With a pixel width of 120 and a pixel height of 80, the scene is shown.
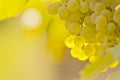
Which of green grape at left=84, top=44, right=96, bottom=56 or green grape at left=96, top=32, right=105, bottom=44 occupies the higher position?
green grape at left=84, top=44, right=96, bottom=56

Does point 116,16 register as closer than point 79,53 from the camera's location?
Yes

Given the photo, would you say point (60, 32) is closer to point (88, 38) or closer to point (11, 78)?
point (88, 38)

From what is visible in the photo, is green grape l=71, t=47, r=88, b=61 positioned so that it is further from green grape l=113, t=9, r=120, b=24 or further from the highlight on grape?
green grape l=113, t=9, r=120, b=24

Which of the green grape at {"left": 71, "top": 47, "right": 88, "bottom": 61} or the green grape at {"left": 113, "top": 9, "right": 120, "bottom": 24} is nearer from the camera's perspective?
the green grape at {"left": 113, "top": 9, "right": 120, "bottom": 24}

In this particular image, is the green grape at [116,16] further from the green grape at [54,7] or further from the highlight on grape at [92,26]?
the green grape at [54,7]

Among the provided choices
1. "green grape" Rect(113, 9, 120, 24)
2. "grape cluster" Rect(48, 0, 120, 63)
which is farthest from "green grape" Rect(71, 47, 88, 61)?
"green grape" Rect(113, 9, 120, 24)

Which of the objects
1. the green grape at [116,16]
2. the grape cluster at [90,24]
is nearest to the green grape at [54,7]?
the grape cluster at [90,24]

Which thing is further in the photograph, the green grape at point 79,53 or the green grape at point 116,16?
the green grape at point 79,53
